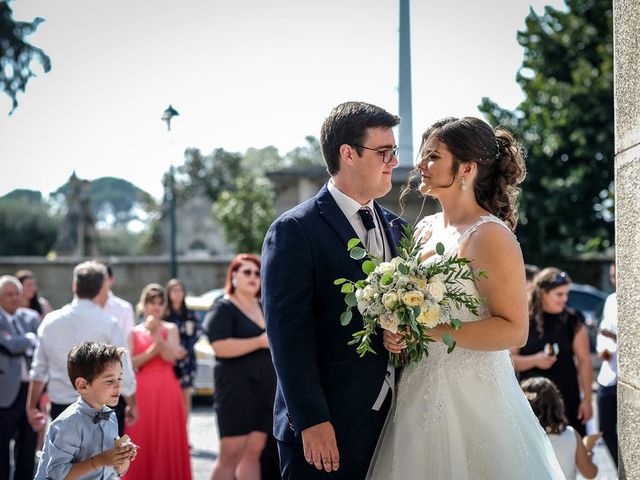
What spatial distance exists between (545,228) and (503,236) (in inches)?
863

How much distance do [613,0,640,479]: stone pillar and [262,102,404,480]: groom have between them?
0.96m

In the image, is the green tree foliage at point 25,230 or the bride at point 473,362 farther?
the green tree foliage at point 25,230

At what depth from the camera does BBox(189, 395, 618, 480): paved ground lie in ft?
30.5

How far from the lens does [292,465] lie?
3768 millimetres

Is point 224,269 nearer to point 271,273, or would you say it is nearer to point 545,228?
point 545,228

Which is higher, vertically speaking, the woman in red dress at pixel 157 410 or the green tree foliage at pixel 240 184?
the green tree foliage at pixel 240 184

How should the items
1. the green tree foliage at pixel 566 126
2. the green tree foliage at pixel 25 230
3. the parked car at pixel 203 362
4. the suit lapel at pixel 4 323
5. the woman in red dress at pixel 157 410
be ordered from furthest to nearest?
the green tree foliage at pixel 25 230
the green tree foliage at pixel 566 126
the parked car at pixel 203 362
the suit lapel at pixel 4 323
the woman in red dress at pixel 157 410

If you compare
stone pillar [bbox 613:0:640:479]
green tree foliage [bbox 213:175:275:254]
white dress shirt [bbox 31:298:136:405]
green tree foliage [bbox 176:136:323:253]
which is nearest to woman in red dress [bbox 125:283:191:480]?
white dress shirt [bbox 31:298:136:405]

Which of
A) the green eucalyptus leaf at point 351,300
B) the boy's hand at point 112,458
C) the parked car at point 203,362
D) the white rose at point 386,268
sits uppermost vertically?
the white rose at point 386,268

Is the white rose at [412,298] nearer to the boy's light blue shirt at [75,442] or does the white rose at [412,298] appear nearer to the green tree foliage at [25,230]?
the boy's light blue shirt at [75,442]

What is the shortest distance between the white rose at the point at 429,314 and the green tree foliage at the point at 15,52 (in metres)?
4.97

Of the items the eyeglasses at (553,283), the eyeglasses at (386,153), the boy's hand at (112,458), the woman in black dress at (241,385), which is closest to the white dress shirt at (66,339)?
the woman in black dress at (241,385)

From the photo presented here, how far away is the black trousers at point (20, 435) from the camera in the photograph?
25.4ft

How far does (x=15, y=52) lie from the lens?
7594 millimetres
